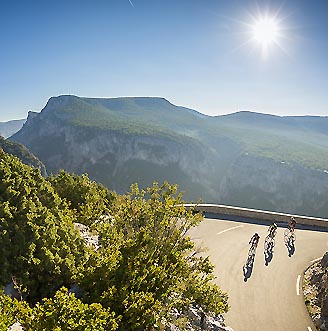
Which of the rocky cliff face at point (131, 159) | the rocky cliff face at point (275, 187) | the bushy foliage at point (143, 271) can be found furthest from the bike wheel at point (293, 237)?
the rocky cliff face at point (131, 159)

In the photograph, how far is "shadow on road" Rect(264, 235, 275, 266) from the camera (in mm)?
20188

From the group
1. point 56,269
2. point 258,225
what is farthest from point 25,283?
point 258,225

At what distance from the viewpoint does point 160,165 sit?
141625 mm

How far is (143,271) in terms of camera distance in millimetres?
7859

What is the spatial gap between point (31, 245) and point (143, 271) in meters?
3.54

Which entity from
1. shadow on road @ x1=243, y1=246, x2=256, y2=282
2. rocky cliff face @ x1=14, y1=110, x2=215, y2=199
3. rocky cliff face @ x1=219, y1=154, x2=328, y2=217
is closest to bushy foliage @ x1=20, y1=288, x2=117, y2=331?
shadow on road @ x1=243, y1=246, x2=256, y2=282

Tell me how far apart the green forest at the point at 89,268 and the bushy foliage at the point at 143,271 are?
2 centimetres

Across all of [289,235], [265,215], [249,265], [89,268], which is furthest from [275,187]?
[89,268]

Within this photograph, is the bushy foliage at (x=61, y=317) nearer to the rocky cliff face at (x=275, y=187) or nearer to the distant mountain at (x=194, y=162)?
the rocky cliff face at (x=275, y=187)

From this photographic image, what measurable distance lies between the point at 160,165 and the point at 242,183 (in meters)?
35.4

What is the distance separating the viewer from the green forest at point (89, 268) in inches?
242

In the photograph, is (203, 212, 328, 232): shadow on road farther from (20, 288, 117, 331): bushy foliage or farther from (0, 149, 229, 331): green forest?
(20, 288, 117, 331): bushy foliage

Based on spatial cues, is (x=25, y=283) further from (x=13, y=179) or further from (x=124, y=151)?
(x=124, y=151)

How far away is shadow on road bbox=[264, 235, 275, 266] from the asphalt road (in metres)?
0.06
